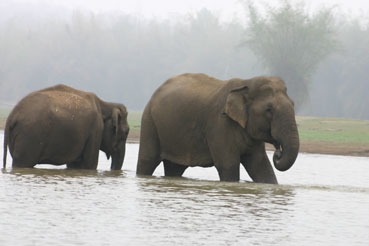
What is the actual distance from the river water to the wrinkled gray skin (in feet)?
1.41

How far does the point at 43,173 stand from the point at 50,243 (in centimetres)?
663

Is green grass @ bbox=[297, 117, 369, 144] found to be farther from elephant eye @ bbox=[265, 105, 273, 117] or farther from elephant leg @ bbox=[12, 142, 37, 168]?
elephant eye @ bbox=[265, 105, 273, 117]

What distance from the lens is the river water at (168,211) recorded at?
9281 mm

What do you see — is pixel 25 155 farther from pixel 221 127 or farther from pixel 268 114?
pixel 268 114

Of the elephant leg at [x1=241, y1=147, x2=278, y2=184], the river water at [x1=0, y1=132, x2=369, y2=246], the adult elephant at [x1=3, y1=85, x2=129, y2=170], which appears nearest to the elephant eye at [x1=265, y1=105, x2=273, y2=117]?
the elephant leg at [x1=241, y1=147, x2=278, y2=184]

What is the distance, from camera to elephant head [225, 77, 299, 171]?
47.0ft

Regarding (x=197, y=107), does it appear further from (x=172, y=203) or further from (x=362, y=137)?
(x=362, y=137)

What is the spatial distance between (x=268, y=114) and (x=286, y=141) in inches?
21.0

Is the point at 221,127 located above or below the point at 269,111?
below

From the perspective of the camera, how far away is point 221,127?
15.0 m

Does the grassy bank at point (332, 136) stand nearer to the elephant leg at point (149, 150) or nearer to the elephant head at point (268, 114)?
the elephant leg at point (149, 150)

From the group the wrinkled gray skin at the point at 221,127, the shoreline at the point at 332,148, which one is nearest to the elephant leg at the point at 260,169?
the wrinkled gray skin at the point at 221,127

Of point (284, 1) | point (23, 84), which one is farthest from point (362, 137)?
point (23, 84)

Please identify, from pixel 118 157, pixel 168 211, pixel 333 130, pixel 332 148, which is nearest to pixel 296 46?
pixel 333 130
